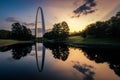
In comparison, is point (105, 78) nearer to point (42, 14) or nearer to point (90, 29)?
point (90, 29)

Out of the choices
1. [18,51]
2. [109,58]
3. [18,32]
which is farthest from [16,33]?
[109,58]

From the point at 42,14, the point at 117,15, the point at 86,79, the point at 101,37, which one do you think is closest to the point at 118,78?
the point at 86,79

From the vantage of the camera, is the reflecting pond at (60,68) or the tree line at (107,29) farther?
the tree line at (107,29)

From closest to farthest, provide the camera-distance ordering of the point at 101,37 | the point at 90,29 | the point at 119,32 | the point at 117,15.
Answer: the point at 119,32 → the point at 117,15 → the point at 101,37 → the point at 90,29

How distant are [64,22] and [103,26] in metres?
37.5

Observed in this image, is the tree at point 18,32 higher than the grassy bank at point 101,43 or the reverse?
higher

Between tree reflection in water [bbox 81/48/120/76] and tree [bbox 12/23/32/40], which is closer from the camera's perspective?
tree reflection in water [bbox 81/48/120/76]

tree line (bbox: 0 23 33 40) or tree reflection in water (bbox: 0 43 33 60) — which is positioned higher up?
tree line (bbox: 0 23 33 40)

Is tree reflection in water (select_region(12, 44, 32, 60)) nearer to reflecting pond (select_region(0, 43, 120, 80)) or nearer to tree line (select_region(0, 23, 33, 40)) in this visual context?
reflecting pond (select_region(0, 43, 120, 80))

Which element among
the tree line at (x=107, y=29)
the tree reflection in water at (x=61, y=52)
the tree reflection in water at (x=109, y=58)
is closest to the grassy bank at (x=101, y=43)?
the tree line at (x=107, y=29)

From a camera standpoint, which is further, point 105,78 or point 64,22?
point 64,22

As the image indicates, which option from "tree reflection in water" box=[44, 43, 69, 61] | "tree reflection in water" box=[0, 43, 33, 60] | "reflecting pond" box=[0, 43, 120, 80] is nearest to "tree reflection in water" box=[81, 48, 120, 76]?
"reflecting pond" box=[0, 43, 120, 80]

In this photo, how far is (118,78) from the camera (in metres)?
9.89

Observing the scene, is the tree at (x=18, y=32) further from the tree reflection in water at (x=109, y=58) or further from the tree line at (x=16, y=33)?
the tree reflection in water at (x=109, y=58)
